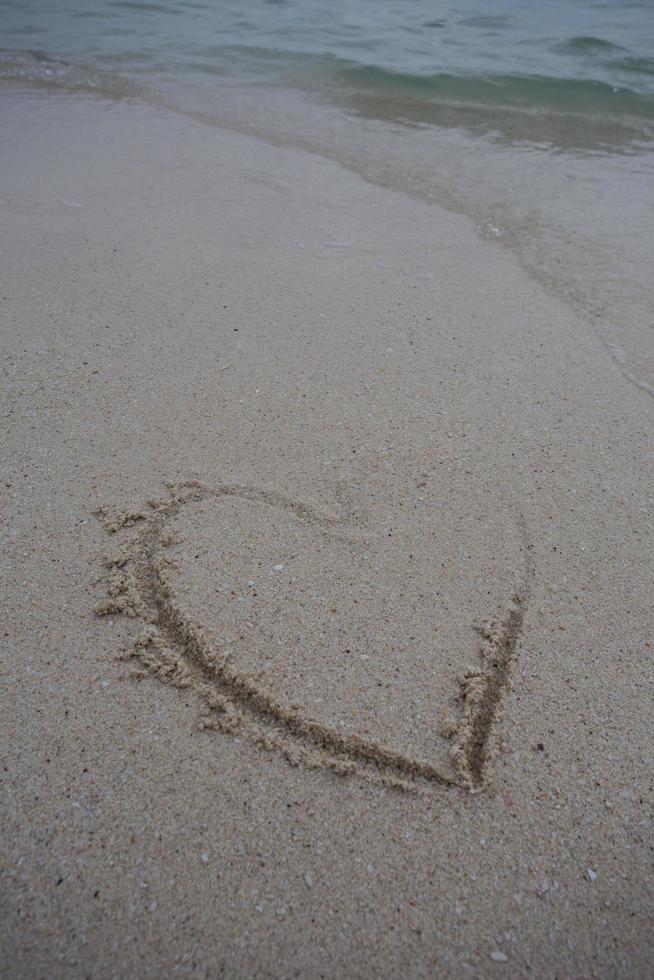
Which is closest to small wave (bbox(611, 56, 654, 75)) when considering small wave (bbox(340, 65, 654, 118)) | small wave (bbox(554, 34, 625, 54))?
small wave (bbox(554, 34, 625, 54))

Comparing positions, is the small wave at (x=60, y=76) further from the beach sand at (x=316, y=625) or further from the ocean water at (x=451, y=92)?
the beach sand at (x=316, y=625)

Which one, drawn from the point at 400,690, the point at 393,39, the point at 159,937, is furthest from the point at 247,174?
the point at 393,39

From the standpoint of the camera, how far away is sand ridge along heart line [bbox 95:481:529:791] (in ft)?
4.54

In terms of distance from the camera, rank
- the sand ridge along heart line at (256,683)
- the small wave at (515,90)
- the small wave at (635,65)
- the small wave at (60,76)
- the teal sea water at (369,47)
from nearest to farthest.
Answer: the sand ridge along heart line at (256,683)
the small wave at (60,76)
the small wave at (515,90)
the teal sea water at (369,47)
the small wave at (635,65)

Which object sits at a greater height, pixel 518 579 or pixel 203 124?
pixel 203 124

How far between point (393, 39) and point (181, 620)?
31.4 ft

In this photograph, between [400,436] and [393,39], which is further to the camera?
[393,39]

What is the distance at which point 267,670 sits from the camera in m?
1.54

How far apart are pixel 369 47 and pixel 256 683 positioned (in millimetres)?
8979

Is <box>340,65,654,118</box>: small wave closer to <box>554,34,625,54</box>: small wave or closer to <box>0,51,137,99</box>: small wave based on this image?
<box>554,34,625,54</box>: small wave

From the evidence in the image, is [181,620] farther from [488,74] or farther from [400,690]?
[488,74]

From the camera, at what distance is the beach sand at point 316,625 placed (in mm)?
1188

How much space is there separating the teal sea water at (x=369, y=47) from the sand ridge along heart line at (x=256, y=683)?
20.4 feet

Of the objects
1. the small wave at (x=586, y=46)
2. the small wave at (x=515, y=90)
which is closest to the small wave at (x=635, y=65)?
the small wave at (x=586, y=46)
